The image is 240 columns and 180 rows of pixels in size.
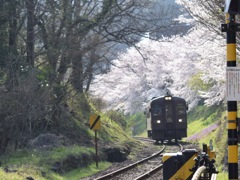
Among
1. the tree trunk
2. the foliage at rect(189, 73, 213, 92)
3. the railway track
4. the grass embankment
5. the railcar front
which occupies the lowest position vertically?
the railway track

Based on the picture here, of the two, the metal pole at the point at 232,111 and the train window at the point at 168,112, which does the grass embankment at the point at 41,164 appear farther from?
the train window at the point at 168,112

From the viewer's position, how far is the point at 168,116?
36.2 metres

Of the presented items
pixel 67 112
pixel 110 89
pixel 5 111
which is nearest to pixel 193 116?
pixel 110 89

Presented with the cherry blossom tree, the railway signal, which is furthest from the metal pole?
the cherry blossom tree

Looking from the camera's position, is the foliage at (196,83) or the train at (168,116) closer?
the train at (168,116)

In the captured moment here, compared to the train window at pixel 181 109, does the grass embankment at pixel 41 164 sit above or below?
below

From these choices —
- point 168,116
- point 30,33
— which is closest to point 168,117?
point 168,116

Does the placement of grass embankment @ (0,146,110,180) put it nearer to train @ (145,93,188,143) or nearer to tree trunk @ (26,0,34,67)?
tree trunk @ (26,0,34,67)

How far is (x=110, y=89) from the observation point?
68.2m

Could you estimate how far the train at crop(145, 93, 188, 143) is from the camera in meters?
36.2

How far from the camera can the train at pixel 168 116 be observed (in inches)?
1426

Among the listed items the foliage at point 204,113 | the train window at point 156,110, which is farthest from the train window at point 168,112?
the foliage at point 204,113

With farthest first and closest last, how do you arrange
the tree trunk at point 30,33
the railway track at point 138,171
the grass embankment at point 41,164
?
the tree trunk at point 30,33, the railway track at point 138,171, the grass embankment at point 41,164

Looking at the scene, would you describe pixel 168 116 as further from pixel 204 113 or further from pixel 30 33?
pixel 204 113
